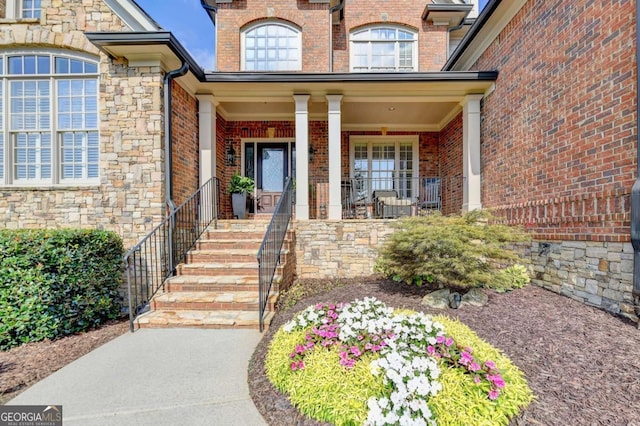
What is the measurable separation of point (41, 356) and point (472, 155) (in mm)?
7984

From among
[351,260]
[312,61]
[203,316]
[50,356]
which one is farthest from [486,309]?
[312,61]

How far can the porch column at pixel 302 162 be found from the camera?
266 inches

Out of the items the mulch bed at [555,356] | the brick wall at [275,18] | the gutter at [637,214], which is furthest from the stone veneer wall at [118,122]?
the gutter at [637,214]

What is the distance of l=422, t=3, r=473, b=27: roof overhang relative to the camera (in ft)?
31.0

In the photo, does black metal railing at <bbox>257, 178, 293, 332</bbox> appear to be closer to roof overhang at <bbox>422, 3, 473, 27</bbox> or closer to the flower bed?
the flower bed

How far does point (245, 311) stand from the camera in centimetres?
438

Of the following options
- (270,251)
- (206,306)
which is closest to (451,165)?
(270,251)

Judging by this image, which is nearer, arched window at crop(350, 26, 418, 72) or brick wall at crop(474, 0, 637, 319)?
brick wall at crop(474, 0, 637, 319)

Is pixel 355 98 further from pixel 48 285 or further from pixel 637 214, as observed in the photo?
pixel 48 285

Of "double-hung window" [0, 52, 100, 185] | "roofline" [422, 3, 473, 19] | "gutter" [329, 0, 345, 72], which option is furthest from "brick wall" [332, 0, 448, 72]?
"double-hung window" [0, 52, 100, 185]

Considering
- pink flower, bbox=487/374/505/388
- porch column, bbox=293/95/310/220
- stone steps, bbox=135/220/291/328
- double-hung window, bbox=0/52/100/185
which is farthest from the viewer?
porch column, bbox=293/95/310/220

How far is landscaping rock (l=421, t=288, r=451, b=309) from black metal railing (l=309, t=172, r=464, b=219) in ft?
11.7

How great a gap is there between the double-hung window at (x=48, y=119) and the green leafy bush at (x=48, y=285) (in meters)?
1.79

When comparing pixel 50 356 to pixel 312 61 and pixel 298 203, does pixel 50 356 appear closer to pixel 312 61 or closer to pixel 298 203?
pixel 298 203
